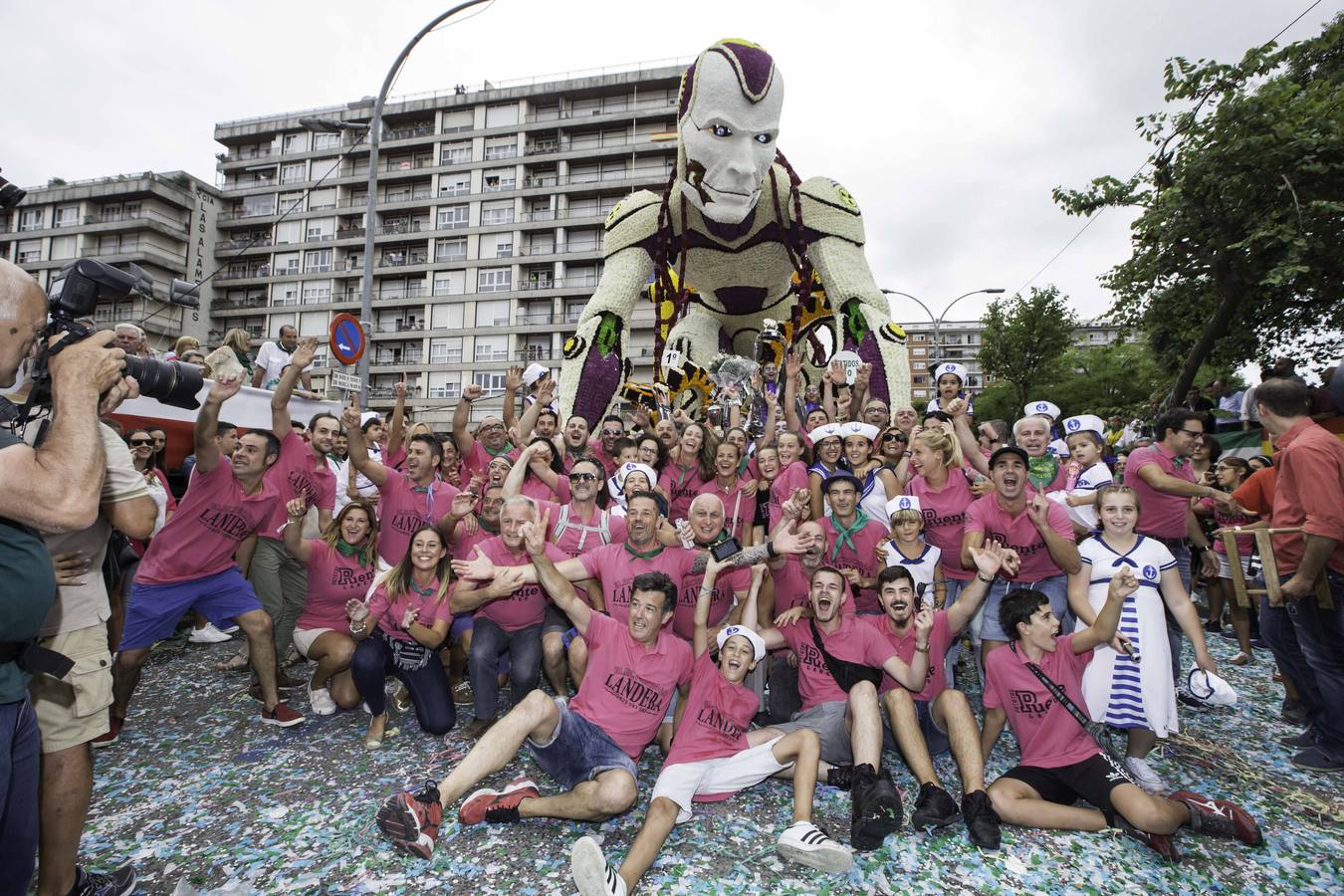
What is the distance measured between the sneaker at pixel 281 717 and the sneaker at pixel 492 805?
60.0 inches

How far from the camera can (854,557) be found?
434 cm

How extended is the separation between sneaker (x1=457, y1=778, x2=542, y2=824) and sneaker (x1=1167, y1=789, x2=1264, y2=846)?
2.73 metres

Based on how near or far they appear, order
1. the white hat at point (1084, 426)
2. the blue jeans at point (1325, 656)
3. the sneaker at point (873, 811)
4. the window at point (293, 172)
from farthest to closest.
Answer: the window at point (293, 172), the white hat at point (1084, 426), the blue jeans at point (1325, 656), the sneaker at point (873, 811)

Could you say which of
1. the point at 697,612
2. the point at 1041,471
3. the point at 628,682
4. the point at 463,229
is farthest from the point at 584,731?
the point at 463,229

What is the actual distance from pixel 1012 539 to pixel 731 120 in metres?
3.75

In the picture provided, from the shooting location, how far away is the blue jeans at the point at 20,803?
5.99 ft

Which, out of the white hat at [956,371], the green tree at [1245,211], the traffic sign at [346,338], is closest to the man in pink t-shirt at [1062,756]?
the white hat at [956,371]

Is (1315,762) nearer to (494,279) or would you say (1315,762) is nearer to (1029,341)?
(1029,341)

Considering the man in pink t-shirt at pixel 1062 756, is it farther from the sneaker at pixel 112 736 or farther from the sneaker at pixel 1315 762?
the sneaker at pixel 112 736

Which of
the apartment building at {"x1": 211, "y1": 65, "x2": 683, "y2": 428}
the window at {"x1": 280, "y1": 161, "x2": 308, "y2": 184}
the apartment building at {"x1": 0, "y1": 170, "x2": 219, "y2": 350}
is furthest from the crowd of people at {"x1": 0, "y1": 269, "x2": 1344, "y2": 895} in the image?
the window at {"x1": 280, "y1": 161, "x2": 308, "y2": 184}

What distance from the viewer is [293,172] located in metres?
41.1

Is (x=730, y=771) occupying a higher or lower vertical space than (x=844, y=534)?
lower

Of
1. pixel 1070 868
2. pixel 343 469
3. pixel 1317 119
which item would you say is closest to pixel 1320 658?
pixel 1070 868

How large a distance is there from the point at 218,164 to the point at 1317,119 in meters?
49.5
